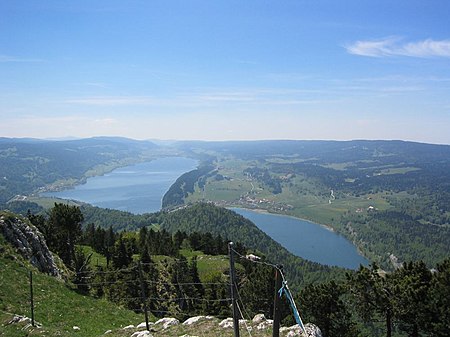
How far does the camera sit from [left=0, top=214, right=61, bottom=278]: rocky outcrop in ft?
98.1

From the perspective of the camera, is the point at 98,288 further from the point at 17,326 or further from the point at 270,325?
the point at 270,325

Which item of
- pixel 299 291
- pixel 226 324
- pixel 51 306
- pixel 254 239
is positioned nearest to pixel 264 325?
pixel 226 324

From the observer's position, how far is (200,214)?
200 m

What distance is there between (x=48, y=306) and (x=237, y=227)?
167 meters

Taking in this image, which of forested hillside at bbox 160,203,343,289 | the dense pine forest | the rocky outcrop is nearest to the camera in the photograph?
the dense pine forest

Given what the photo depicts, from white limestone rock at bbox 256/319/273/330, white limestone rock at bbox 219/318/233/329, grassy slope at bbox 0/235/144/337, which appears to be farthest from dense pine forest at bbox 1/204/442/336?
white limestone rock at bbox 256/319/273/330

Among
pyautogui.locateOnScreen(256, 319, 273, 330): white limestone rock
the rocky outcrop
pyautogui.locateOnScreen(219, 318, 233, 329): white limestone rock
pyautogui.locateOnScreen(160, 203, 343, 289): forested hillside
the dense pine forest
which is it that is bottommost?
pyautogui.locateOnScreen(160, 203, 343, 289): forested hillside

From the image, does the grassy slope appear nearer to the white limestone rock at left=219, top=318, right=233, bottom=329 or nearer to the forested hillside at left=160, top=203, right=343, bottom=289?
the white limestone rock at left=219, top=318, right=233, bottom=329

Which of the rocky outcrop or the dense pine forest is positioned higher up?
the rocky outcrop

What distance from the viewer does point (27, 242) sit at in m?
31.4

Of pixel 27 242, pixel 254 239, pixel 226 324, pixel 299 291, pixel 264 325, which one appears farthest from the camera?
pixel 254 239

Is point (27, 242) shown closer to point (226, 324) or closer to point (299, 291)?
point (226, 324)

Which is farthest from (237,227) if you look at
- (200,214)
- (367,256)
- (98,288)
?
(98,288)

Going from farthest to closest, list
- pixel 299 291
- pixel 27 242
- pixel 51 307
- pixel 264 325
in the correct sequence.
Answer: pixel 299 291
pixel 27 242
pixel 51 307
pixel 264 325
